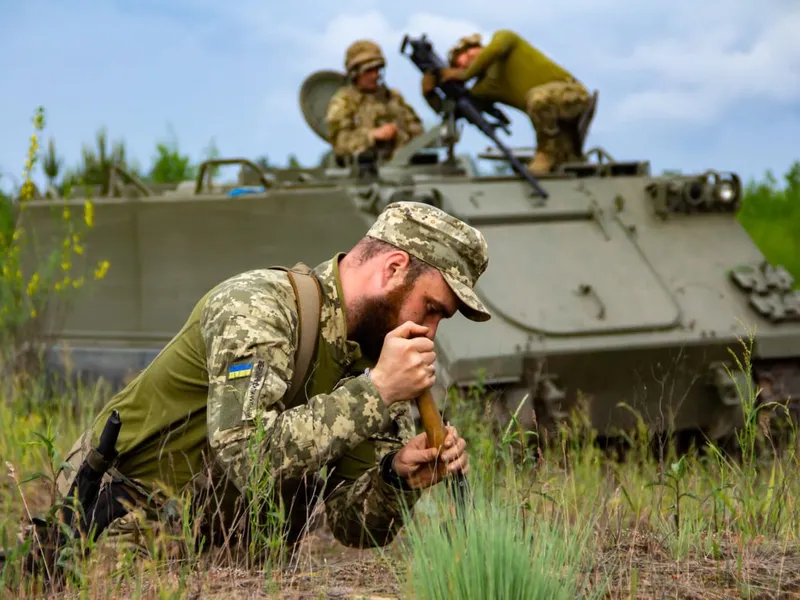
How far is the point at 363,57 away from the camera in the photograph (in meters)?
9.12

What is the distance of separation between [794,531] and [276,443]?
1663mm

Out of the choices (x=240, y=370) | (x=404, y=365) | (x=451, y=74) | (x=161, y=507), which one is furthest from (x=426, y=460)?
(x=451, y=74)

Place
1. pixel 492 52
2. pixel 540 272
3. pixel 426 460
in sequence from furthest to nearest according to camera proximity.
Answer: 1. pixel 492 52
2. pixel 540 272
3. pixel 426 460

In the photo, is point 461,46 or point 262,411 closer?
point 262,411

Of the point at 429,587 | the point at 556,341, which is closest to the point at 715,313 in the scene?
the point at 556,341

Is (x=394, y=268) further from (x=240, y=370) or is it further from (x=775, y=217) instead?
(x=775, y=217)

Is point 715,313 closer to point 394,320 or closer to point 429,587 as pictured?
point 394,320

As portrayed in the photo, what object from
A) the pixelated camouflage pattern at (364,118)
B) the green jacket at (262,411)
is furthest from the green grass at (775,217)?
the green jacket at (262,411)

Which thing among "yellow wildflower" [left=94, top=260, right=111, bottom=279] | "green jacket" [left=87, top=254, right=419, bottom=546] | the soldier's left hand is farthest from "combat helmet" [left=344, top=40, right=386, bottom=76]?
"green jacket" [left=87, top=254, right=419, bottom=546]

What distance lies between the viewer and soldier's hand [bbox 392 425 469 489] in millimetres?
3279

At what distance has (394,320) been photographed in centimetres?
337

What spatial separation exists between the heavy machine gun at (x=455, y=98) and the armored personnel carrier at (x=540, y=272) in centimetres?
20

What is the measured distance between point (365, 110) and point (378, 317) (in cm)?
594

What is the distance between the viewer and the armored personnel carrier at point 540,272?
21.8 feet
